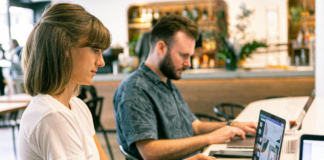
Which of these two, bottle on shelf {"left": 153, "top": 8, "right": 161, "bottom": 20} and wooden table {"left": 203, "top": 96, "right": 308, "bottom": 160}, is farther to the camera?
bottle on shelf {"left": 153, "top": 8, "right": 161, "bottom": 20}

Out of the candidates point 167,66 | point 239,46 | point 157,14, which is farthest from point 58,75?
point 157,14

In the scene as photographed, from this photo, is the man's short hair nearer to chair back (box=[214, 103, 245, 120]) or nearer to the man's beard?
the man's beard

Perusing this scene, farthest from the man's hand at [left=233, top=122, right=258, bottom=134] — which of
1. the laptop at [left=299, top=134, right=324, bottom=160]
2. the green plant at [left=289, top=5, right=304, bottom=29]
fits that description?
the green plant at [left=289, top=5, right=304, bottom=29]

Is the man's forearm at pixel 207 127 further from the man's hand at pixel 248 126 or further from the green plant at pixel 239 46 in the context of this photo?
the green plant at pixel 239 46

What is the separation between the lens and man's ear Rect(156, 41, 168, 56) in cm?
187

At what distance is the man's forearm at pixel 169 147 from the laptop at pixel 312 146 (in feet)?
3.03

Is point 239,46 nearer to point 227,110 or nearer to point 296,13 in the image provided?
point 227,110

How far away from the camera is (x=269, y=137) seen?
41.6 inches

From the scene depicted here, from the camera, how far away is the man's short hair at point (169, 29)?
1859 millimetres

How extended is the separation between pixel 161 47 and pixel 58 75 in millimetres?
949

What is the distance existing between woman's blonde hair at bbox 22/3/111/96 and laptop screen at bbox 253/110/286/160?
2.20ft

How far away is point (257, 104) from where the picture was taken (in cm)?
283

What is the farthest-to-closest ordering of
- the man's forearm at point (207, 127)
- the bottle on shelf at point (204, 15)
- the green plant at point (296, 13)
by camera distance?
the bottle on shelf at point (204, 15) → the green plant at point (296, 13) → the man's forearm at point (207, 127)

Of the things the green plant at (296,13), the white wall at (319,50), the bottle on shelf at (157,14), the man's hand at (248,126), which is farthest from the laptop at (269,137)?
the bottle on shelf at (157,14)
